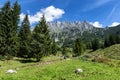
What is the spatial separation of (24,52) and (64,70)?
48.8 metres

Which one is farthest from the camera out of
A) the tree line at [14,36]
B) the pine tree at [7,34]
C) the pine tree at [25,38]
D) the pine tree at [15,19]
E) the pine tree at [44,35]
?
the pine tree at [25,38]

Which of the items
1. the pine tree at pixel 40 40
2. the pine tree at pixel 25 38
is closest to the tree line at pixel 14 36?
the pine tree at pixel 40 40

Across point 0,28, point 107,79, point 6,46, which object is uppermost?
point 0,28

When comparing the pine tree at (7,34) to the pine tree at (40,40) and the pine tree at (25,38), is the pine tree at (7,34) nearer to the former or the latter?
the pine tree at (40,40)

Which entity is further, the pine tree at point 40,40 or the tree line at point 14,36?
the tree line at point 14,36

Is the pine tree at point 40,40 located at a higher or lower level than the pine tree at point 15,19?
lower

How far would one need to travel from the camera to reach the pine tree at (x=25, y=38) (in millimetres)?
69669

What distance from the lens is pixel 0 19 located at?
197ft

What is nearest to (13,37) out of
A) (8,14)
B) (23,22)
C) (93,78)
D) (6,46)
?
(6,46)

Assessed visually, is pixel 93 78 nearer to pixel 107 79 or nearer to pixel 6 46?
pixel 107 79

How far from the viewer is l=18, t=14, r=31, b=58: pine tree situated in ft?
229

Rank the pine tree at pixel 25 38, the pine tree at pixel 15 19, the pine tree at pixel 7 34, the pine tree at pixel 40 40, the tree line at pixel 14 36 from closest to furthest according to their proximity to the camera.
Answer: the pine tree at pixel 40 40
the tree line at pixel 14 36
the pine tree at pixel 7 34
the pine tree at pixel 15 19
the pine tree at pixel 25 38

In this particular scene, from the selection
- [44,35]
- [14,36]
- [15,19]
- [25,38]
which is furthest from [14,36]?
[25,38]

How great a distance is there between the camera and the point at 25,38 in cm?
7294
